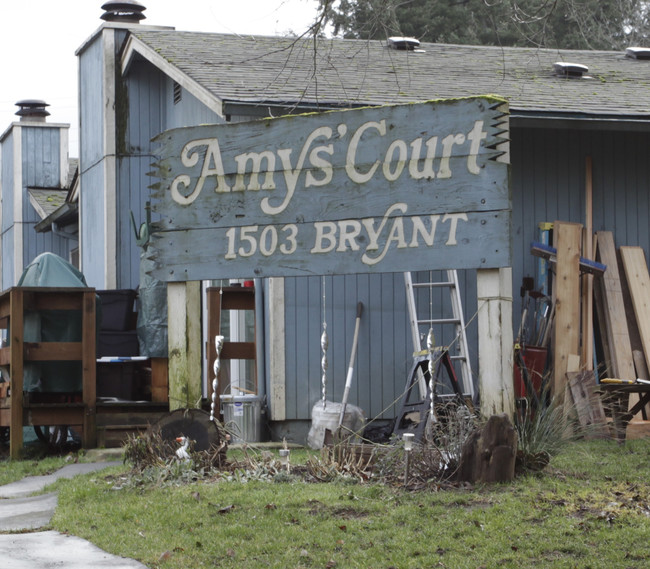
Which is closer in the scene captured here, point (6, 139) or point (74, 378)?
point (74, 378)

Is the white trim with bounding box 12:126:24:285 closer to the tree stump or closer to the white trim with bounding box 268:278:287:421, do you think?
the white trim with bounding box 268:278:287:421

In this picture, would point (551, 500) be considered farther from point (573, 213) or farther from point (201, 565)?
point (573, 213)

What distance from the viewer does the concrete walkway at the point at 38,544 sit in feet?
20.0

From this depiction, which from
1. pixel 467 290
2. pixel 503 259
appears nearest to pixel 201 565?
pixel 503 259

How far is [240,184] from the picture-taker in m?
8.72

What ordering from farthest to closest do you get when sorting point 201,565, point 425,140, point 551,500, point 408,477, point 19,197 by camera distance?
point 19,197 → point 425,140 → point 408,477 → point 551,500 → point 201,565

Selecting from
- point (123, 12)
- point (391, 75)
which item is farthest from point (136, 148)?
point (391, 75)

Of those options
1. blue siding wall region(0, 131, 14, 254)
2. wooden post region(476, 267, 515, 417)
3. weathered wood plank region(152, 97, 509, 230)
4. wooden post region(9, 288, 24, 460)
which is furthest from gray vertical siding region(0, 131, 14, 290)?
wooden post region(476, 267, 515, 417)

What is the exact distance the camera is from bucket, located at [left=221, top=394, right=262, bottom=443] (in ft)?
38.2

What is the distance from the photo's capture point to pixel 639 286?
1257 cm

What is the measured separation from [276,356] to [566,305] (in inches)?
133

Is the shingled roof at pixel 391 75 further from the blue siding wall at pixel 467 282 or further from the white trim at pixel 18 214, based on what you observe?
the white trim at pixel 18 214

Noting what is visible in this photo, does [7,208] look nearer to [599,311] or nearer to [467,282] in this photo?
[467,282]

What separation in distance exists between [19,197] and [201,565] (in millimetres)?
19859
